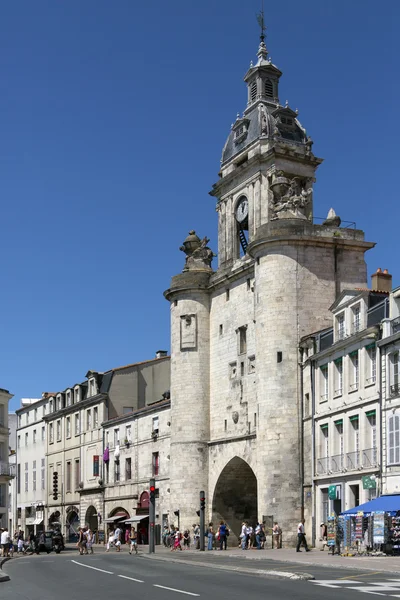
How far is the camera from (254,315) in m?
50.1

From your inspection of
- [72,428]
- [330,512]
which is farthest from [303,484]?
[72,428]

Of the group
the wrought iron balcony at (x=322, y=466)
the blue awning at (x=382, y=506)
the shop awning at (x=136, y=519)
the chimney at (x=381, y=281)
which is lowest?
the shop awning at (x=136, y=519)

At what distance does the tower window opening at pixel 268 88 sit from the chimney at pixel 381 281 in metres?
14.0

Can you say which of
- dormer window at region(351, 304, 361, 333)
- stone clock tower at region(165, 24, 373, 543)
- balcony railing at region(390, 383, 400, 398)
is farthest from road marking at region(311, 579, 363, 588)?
stone clock tower at region(165, 24, 373, 543)

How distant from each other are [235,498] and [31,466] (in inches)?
1458

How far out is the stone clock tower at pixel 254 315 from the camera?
150 feet

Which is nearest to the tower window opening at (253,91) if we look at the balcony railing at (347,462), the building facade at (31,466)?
the balcony railing at (347,462)

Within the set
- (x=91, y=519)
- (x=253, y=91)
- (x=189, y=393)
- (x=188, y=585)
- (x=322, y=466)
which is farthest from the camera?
(x=91, y=519)

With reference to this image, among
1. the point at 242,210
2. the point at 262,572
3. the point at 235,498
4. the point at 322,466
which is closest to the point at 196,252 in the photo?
the point at 242,210

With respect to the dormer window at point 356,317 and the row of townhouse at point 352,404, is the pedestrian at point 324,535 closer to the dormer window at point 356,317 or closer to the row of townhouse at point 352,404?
the row of townhouse at point 352,404

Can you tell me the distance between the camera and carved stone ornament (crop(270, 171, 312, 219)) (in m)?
48.3

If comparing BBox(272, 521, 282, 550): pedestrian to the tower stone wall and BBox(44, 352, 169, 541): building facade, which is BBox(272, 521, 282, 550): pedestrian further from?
BBox(44, 352, 169, 541): building facade

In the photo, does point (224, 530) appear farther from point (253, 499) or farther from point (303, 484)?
point (253, 499)

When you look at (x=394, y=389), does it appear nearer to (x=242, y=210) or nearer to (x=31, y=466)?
(x=242, y=210)
